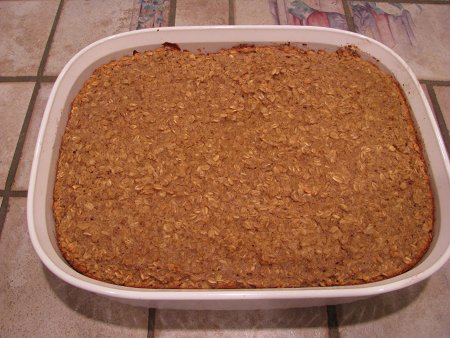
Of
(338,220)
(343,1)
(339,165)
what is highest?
(343,1)

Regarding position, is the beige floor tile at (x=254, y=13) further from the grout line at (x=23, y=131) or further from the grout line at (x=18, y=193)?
the grout line at (x=18, y=193)

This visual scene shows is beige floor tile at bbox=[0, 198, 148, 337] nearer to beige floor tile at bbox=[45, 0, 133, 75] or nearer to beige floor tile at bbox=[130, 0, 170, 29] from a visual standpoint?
beige floor tile at bbox=[45, 0, 133, 75]

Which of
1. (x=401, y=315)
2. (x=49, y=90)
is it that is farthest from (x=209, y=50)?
(x=401, y=315)

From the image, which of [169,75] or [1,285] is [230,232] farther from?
[1,285]

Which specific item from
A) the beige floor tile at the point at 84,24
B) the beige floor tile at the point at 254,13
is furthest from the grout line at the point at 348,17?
the beige floor tile at the point at 84,24

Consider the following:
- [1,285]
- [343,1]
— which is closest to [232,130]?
[1,285]

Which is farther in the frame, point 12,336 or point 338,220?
point 12,336

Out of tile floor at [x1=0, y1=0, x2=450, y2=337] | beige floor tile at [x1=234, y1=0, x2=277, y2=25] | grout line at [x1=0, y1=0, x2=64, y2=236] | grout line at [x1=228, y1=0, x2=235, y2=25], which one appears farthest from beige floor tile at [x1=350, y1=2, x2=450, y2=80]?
grout line at [x1=0, y1=0, x2=64, y2=236]
